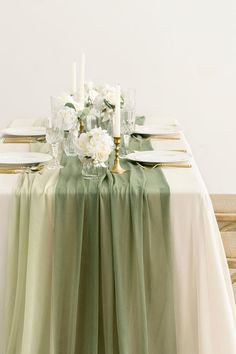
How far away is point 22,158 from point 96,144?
0.54 meters

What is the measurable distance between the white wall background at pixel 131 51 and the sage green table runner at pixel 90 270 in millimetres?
2690

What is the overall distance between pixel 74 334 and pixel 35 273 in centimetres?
22

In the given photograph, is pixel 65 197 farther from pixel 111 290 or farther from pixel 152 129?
pixel 152 129

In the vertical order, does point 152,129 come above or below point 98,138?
above

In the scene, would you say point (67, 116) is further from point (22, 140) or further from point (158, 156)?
point (22, 140)

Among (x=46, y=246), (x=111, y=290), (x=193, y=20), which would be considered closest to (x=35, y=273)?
(x=46, y=246)

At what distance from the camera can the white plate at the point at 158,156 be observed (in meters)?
2.78

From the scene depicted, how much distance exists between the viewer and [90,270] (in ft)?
7.61

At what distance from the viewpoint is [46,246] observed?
2334 millimetres

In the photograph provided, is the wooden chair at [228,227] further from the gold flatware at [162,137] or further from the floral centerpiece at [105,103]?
the floral centerpiece at [105,103]

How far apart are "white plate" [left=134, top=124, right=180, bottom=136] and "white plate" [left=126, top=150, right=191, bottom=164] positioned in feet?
1.79

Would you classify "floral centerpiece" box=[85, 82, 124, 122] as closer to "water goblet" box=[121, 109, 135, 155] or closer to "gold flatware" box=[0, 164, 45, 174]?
"water goblet" box=[121, 109, 135, 155]

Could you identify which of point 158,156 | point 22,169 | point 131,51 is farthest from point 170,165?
point 131,51

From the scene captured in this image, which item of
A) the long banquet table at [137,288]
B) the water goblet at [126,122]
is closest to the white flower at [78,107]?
the water goblet at [126,122]
